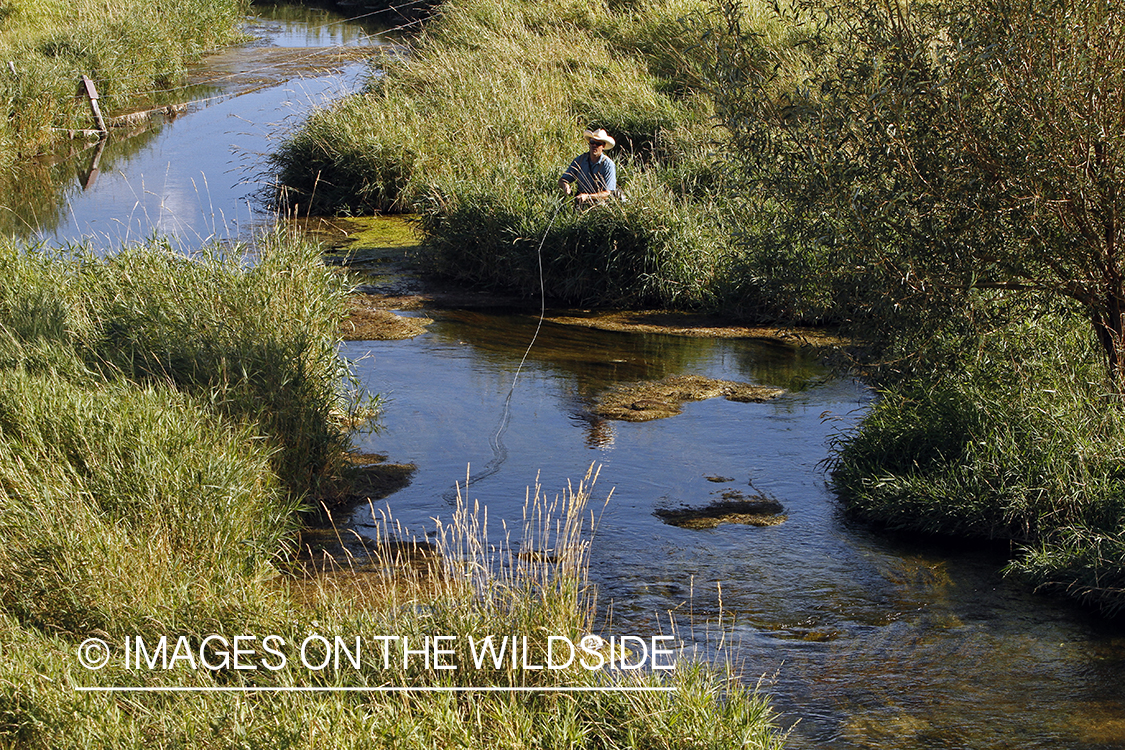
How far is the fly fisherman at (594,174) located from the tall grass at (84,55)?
972 centimetres

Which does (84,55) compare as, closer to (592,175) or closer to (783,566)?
(592,175)

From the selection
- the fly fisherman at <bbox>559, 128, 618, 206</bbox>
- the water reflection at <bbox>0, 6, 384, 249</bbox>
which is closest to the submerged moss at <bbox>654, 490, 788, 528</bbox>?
the water reflection at <bbox>0, 6, 384, 249</bbox>

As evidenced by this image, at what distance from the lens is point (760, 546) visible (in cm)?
639

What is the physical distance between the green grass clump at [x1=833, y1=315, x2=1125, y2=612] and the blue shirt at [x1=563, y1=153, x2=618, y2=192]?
5188mm

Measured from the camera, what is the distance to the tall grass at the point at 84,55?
1784cm

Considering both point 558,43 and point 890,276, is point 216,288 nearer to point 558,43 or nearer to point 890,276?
point 890,276

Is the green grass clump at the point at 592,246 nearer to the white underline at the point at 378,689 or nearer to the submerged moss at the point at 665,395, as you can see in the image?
the submerged moss at the point at 665,395

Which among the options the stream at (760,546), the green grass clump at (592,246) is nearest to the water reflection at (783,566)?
the stream at (760,546)

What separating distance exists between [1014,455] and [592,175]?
21.3 feet

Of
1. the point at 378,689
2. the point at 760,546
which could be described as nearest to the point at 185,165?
the point at 760,546

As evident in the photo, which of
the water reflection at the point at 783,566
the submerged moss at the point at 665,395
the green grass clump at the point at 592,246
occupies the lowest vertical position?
the water reflection at the point at 783,566

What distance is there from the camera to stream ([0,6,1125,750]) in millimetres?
4887

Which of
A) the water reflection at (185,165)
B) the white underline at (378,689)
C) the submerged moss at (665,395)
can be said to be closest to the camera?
the white underline at (378,689)

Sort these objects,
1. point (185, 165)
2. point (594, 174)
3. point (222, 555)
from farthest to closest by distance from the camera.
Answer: point (185, 165)
point (594, 174)
point (222, 555)
